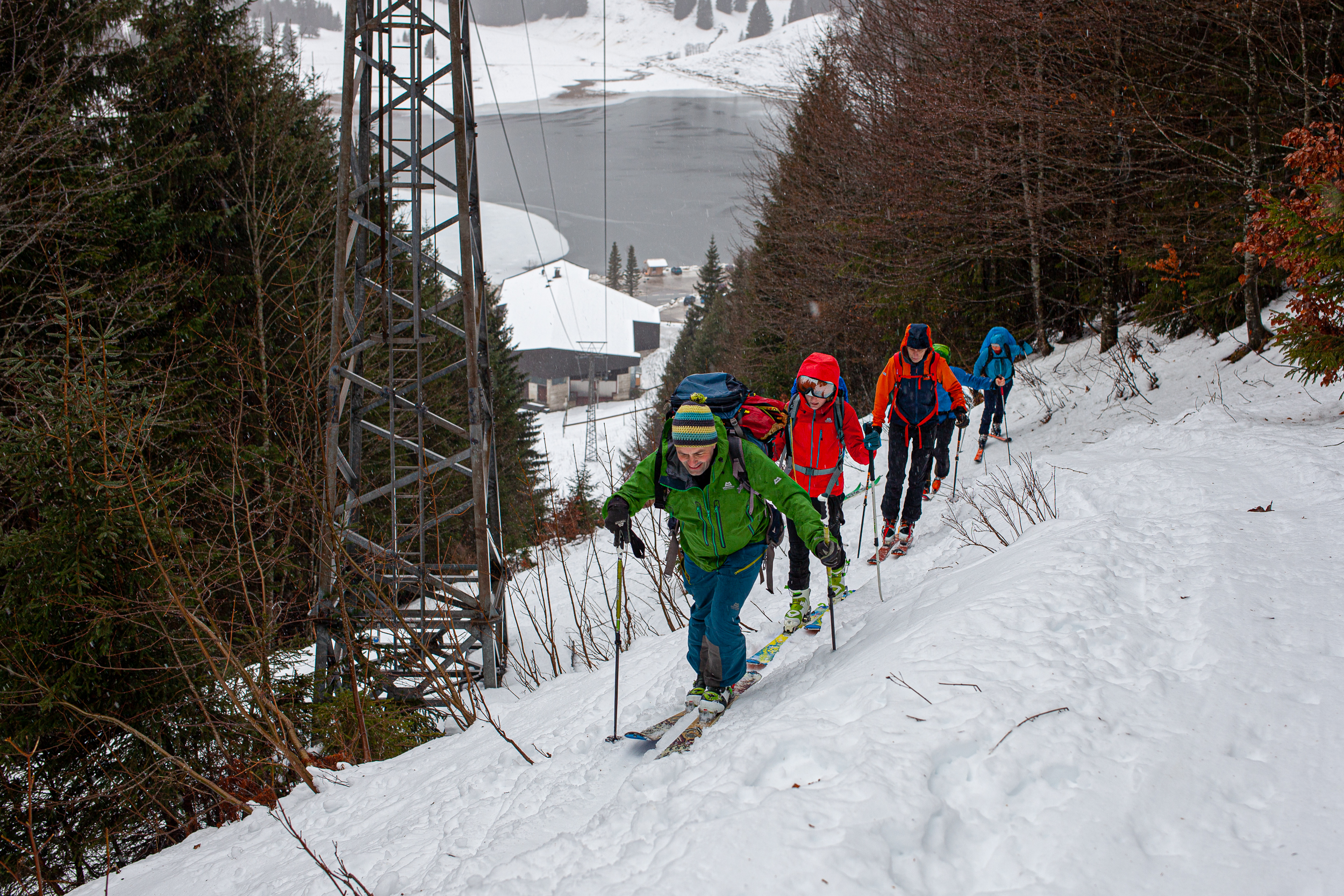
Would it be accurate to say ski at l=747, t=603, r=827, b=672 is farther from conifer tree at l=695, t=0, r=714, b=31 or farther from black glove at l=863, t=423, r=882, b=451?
conifer tree at l=695, t=0, r=714, b=31

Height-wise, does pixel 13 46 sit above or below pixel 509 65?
below

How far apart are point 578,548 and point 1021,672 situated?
1419cm

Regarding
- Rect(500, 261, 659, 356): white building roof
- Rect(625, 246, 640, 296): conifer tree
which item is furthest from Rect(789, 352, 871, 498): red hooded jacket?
Rect(625, 246, 640, 296): conifer tree

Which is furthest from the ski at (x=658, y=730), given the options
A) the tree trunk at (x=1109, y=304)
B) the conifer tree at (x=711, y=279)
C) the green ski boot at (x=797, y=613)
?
the conifer tree at (x=711, y=279)

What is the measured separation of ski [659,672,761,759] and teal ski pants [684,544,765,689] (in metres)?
0.16

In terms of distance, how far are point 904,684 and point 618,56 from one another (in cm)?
12312

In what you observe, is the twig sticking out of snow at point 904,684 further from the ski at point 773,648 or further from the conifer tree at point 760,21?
the conifer tree at point 760,21

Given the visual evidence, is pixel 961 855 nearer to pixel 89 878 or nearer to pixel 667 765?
pixel 667 765

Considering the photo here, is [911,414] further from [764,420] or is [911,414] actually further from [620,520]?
[620,520]

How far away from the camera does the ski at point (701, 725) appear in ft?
11.2

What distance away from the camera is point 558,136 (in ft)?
338

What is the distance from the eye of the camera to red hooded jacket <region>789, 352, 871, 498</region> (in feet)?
17.9

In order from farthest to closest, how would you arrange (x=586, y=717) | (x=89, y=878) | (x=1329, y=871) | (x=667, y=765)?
1. (x=89, y=878)
2. (x=586, y=717)
3. (x=667, y=765)
4. (x=1329, y=871)

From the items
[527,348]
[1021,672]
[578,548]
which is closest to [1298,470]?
[1021,672]
